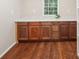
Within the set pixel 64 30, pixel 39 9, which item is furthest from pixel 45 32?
pixel 39 9

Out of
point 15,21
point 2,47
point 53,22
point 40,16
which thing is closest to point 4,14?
point 2,47

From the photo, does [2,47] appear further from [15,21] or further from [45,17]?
[45,17]

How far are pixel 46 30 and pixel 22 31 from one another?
0.94 metres

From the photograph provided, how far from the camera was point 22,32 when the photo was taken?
24.8 feet

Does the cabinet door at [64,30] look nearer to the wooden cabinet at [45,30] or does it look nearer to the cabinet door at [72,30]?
the cabinet door at [72,30]

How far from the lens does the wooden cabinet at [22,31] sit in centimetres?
752

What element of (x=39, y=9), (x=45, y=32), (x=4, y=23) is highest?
(x=39, y=9)

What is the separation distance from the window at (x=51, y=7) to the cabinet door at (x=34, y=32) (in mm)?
1245

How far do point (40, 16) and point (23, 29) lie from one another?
4.04 feet

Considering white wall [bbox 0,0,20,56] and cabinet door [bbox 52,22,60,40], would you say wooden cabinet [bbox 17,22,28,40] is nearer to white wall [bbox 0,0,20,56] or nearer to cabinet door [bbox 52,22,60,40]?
cabinet door [bbox 52,22,60,40]

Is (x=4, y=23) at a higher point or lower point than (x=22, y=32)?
higher

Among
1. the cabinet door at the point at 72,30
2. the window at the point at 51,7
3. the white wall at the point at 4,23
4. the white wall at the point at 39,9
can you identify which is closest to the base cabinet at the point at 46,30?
the cabinet door at the point at 72,30

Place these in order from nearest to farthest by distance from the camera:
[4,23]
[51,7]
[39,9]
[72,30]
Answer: [4,23], [72,30], [39,9], [51,7]

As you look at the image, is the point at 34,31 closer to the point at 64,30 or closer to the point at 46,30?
the point at 46,30
